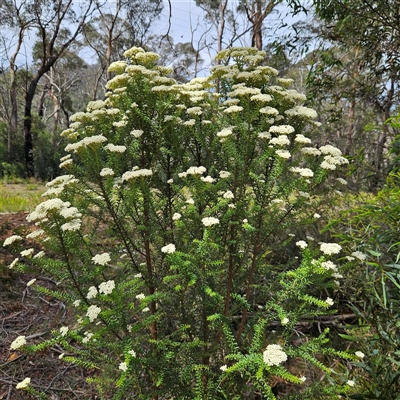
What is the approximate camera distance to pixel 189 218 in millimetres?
1955

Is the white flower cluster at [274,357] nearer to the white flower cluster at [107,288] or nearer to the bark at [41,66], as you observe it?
the white flower cluster at [107,288]

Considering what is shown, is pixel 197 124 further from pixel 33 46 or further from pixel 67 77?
pixel 67 77

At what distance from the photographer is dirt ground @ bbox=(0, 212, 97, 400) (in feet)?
8.42

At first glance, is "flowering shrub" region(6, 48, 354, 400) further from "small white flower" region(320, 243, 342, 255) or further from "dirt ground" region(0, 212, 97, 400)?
"dirt ground" region(0, 212, 97, 400)

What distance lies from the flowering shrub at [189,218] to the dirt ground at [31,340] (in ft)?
2.08

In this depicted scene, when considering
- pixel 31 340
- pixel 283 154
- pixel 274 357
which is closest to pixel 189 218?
pixel 283 154

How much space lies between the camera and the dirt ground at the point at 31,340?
8.42 ft

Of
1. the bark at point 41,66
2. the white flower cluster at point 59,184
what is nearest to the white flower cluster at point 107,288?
the white flower cluster at point 59,184

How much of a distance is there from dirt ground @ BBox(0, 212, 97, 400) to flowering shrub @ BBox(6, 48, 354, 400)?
63 cm

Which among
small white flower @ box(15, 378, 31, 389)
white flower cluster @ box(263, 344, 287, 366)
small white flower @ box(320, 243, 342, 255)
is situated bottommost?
small white flower @ box(15, 378, 31, 389)

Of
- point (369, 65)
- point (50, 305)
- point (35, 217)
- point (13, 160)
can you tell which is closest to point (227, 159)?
point (35, 217)

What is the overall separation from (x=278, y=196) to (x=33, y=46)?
24985mm

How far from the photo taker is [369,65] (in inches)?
136

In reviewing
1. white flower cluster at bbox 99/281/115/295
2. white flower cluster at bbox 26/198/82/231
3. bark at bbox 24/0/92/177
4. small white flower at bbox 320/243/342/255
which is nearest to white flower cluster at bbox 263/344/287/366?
small white flower at bbox 320/243/342/255
